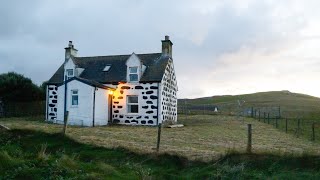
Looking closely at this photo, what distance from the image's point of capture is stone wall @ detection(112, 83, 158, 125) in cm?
3353

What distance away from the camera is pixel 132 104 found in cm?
3425

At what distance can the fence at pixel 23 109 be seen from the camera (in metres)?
42.3

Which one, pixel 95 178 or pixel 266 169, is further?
pixel 266 169

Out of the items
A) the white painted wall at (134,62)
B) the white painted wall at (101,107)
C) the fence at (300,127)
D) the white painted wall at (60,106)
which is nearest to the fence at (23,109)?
the white painted wall at (60,106)

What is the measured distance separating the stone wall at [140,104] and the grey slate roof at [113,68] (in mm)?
707

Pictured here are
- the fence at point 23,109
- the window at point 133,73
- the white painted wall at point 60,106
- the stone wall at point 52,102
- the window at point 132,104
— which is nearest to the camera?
the white painted wall at point 60,106

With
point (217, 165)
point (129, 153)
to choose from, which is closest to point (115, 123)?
point (129, 153)

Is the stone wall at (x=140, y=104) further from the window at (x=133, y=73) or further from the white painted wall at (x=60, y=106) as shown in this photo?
the white painted wall at (x=60, y=106)

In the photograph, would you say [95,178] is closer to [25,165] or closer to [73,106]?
[25,165]

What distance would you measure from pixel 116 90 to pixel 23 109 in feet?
46.4

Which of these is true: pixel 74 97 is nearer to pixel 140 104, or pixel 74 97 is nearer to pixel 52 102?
pixel 52 102

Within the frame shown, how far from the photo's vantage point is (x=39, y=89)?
44.8 m

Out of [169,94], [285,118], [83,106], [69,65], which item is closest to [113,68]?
[69,65]

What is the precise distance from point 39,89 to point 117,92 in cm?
1428
